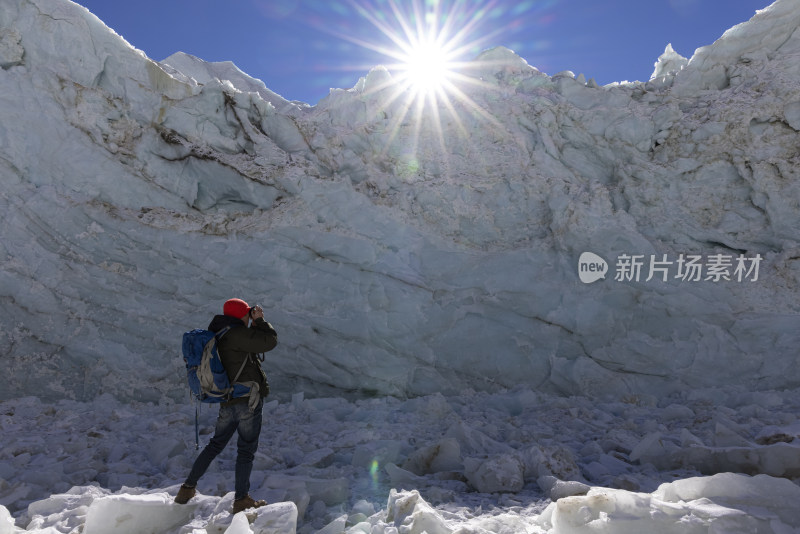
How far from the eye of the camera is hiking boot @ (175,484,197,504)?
10.1ft

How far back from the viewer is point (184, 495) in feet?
10.2

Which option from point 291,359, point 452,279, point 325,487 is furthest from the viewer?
point 452,279

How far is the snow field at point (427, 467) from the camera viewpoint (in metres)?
2.55

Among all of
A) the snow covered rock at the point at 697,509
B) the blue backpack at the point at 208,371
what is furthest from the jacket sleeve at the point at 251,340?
the snow covered rock at the point at 697,509

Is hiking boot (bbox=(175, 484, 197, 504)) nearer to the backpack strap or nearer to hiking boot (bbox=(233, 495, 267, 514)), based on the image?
hiking boot (bbox=(233, 495, 267, 514))

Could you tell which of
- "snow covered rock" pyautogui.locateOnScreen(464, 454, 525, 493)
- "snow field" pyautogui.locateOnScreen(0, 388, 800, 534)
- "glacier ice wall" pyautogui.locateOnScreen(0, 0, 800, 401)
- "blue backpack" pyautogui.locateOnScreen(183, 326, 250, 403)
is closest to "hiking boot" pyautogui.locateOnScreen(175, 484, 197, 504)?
"snow field" pyautogui.locateOnScreen(0, 388, 800, 534)

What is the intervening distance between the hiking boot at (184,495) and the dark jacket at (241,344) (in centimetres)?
61

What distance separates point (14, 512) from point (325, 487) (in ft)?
6.86

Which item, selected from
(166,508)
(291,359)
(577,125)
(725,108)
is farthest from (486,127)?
(166,508)

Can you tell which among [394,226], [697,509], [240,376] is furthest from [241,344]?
[394,226]

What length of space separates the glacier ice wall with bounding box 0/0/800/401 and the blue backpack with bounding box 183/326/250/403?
4463 millimetres

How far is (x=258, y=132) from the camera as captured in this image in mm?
8523

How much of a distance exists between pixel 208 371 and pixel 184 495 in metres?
0.81

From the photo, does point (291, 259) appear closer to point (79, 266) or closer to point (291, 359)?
point (291, 359)
